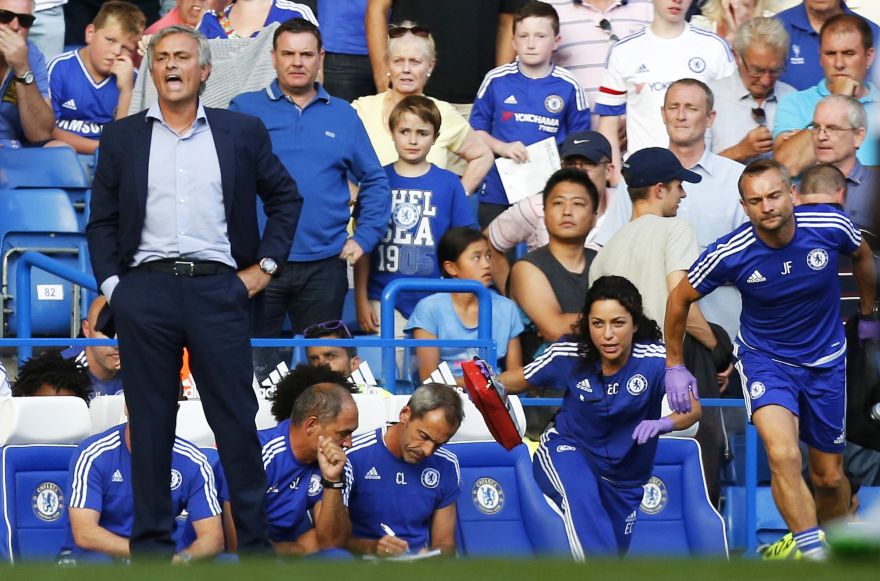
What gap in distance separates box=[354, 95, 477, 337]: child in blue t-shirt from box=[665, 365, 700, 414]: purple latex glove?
7.72 ft

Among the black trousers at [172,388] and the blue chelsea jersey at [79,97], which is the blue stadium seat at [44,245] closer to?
the blue chelsea jersey at [79,97]

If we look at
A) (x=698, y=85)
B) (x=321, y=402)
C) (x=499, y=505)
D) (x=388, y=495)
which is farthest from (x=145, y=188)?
(x=698, y=85)

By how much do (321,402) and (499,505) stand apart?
4.23ft

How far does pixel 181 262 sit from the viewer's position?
6.74 meters

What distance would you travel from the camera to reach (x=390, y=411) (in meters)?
8.25

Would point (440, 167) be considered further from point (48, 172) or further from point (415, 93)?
point (48, 172)

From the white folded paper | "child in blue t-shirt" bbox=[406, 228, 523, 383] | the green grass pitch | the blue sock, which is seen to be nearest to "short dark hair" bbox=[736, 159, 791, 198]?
the blue sock

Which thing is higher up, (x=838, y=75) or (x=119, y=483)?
(x=838, y=75)

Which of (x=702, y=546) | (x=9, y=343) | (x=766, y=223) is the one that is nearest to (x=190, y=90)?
(x=9, y=343)

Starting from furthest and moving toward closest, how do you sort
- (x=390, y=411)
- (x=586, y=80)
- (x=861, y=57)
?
(x=586, y=80) < (x=861, y=57) < (x=390, y=411)

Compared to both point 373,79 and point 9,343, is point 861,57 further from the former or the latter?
point 9,343

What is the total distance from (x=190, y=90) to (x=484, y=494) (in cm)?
267

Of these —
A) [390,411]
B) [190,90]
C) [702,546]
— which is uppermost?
[190,90]

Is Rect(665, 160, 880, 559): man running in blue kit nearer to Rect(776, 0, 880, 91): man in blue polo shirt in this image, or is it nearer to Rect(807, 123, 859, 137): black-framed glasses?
Rect(807, 123, 859, 137): black-framed glasses
